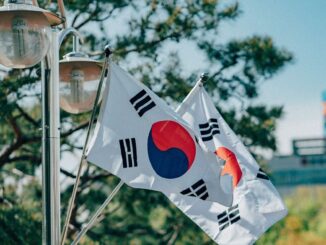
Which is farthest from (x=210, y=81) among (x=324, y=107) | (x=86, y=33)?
(x=324, y=107)

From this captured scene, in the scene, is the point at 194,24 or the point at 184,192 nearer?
the point at 184,192

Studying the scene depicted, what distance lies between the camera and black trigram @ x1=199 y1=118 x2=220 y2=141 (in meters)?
6.39

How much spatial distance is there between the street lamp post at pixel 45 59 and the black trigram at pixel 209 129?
4.53 feet

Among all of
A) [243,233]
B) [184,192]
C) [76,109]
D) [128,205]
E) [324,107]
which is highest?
[76,109]

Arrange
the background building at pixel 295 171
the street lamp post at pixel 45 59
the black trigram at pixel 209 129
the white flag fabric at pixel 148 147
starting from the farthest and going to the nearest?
the background building at pixel 295 171
the black trigram at pixel 209 129
the white flag fabric at pixel 148 147
the street lamp post at pixel 45 59

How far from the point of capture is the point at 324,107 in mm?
55656

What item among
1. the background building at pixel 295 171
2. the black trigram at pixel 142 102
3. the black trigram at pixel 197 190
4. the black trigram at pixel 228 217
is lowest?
the background building at pixel 295 171

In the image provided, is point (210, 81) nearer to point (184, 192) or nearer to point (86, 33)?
point (86, 33)

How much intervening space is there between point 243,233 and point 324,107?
50540 mm

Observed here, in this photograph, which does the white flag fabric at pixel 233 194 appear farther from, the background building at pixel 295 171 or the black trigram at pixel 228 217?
the background building at pixel 295 171

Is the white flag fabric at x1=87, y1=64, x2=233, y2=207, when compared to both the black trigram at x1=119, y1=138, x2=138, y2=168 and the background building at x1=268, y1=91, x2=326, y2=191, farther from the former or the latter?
the background building at x1=268, y1=91, x2=326, y2=191

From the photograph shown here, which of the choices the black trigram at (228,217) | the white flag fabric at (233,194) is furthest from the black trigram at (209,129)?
the black trigram at (228,217)

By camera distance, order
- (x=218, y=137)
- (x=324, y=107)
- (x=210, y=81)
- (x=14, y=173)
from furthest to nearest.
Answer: (x=324, y=107)
(x=14, y=173)
(x=210, y=81)
(x=218, y=137)

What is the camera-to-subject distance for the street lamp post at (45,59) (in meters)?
5.04
